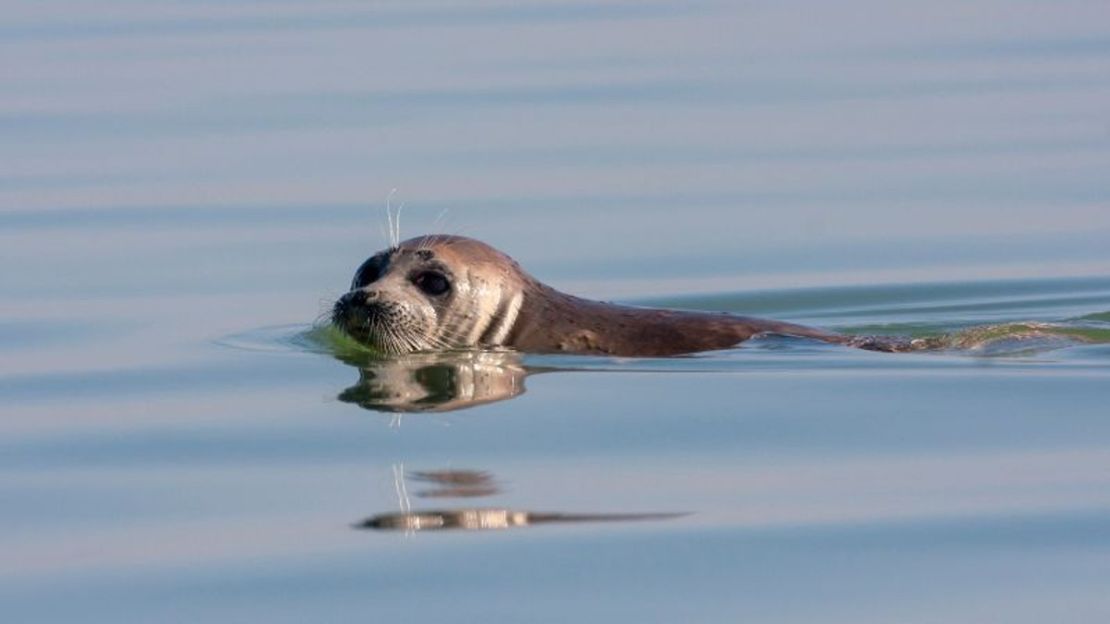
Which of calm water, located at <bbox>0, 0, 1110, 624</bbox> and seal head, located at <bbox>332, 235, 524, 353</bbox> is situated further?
seal head, located at <bbox>332, 235, 524, 353</bbox>

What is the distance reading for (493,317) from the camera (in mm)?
12336

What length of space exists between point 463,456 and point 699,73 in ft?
37.6

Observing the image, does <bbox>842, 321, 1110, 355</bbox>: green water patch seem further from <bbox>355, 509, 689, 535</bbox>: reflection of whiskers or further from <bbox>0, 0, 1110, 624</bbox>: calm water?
<bbox>355, 509, 689, 535</bbox>: reflection of whiskers

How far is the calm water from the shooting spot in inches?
307

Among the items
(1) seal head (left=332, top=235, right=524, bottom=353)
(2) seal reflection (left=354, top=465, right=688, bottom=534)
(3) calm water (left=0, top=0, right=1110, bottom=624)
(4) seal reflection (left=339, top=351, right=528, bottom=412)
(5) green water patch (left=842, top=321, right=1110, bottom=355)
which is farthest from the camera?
(5) green water patch (left=842, top=321, right=1110, bottom=355)

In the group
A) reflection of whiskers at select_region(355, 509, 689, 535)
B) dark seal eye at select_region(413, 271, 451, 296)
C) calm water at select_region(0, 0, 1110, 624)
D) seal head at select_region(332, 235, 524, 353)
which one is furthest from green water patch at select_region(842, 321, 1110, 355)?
reflection of whiskers at select_region(355, 509, 689, 535)

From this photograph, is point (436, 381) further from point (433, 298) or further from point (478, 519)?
point (478, 519)

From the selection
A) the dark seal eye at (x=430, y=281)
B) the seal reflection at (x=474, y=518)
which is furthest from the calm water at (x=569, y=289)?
the dark seal eye at (x=430, y=281)

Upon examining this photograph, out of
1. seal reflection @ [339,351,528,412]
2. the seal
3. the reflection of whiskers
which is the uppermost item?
the seal

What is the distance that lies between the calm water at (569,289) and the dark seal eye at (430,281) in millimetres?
411

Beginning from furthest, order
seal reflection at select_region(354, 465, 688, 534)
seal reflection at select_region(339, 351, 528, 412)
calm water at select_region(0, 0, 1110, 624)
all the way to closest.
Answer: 1. seal reflection at select_region(339, 351, 528, 412)
2. seal reflection at select_region(354, 465, 688, 534)
3. calm water at select_region(0, 0, 1110, 624)

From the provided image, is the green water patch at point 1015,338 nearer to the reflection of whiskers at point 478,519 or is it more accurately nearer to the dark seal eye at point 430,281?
the dark seal eye at point 430,281

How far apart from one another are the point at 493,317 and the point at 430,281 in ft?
1.34

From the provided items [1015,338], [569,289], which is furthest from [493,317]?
[1015,338]
